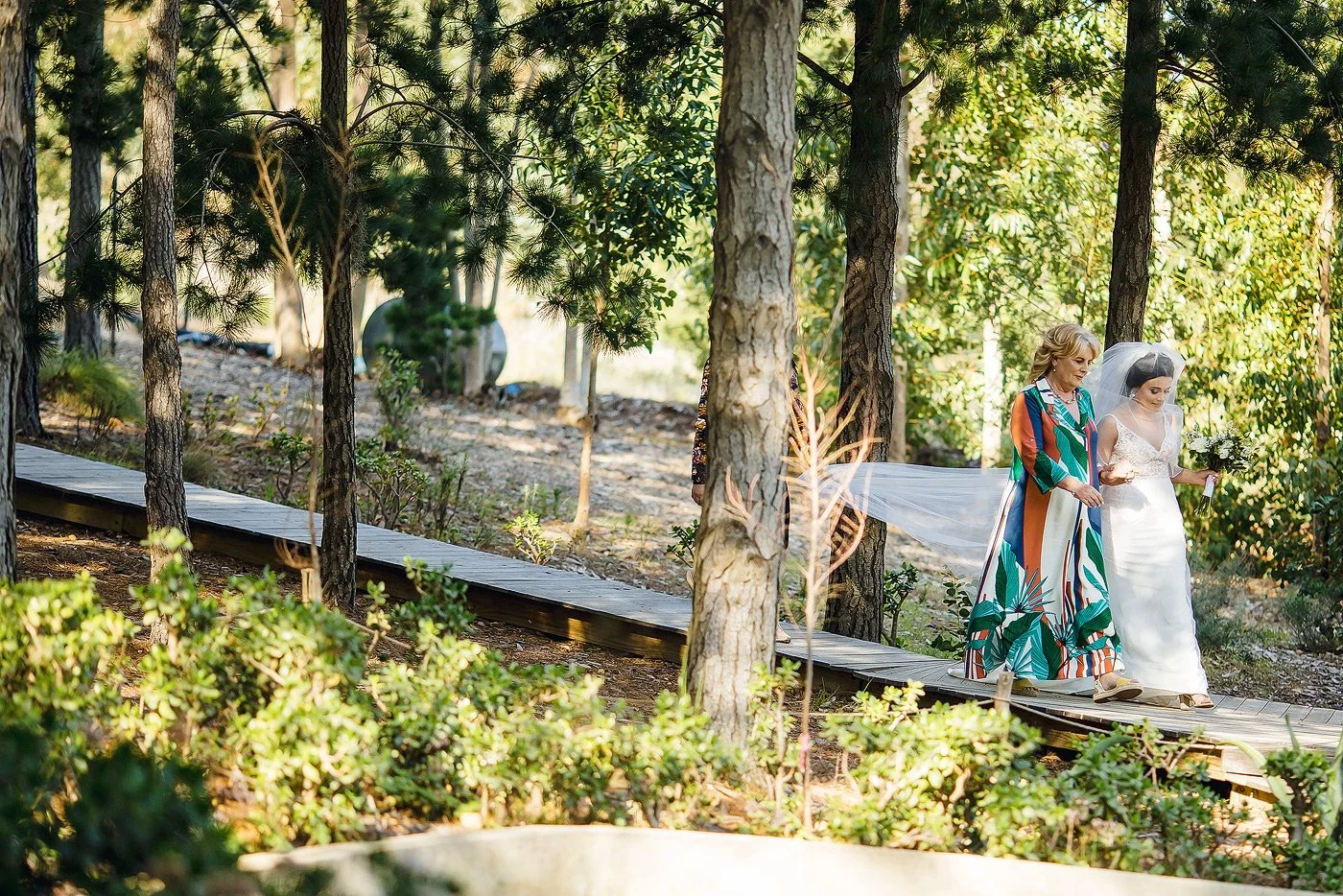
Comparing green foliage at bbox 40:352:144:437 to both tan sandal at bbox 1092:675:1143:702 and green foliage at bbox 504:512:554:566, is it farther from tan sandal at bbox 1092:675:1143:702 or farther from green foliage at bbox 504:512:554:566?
tan sandal at bbox 1092:675:1143:702

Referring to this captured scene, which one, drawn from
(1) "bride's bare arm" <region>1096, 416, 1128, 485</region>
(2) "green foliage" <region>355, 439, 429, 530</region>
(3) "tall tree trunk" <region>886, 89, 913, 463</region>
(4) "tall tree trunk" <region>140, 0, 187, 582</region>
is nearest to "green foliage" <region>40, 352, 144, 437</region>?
(2) "green foliage" <region>355, 439, 429, 530</region>

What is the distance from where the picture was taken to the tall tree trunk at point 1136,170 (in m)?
6.95

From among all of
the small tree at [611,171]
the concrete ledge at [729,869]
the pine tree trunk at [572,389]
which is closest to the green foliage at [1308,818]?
the concrete ledge at [729,869]

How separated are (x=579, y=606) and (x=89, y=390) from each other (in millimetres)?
6471

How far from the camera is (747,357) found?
4051 millimetres

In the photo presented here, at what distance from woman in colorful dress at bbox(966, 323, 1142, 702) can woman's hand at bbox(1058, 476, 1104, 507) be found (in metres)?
0.03

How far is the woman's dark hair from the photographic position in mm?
6129

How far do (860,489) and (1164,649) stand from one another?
1.58 meters

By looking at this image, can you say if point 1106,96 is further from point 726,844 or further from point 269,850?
point 269,850

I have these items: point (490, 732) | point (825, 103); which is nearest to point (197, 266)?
point (825, 103)

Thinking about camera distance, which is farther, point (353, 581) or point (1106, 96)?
point (1106, 96)

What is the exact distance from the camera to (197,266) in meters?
6.96

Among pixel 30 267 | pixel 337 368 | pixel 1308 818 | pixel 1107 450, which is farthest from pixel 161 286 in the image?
pixel 1308 818

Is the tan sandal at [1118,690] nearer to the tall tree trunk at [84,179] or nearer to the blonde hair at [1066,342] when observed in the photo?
the blonde hair at [1066,342]
